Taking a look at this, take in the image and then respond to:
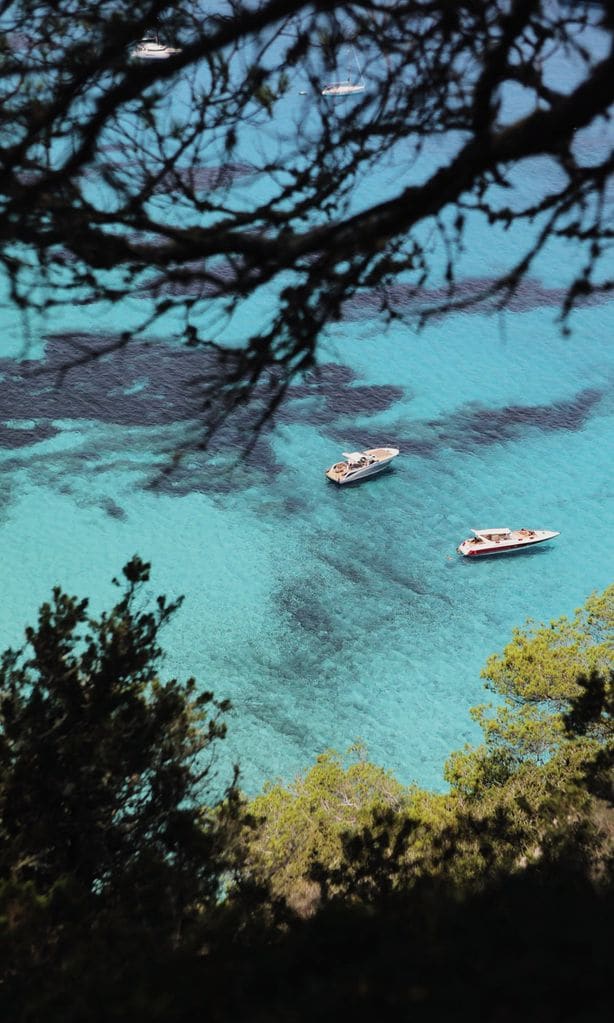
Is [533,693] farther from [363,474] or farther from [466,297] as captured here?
[466,297]

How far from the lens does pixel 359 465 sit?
21297mm

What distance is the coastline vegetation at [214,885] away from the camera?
3797 mm

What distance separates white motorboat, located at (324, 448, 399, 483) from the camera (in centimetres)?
2122

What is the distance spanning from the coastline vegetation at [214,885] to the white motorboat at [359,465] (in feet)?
39.5

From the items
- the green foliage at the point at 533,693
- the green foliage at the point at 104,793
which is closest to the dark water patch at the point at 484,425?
the green foliage at the point at 533,693

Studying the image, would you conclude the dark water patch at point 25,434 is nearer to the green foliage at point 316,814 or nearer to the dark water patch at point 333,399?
the dark water patch at point 333,399

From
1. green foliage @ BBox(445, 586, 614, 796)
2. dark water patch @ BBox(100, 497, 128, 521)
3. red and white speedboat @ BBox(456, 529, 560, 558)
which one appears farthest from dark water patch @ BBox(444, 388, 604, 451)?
green foliage @ BBox(445, 586, 614, 796)

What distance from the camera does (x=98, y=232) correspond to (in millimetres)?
3881

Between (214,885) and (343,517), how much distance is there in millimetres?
14507

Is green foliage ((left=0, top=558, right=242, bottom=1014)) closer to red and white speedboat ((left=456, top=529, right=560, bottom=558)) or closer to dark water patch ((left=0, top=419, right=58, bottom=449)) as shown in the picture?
red and white speedboat ((left=456, top=529, right=560, bottom=558))

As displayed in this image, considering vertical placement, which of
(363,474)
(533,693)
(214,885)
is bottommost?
(363,474)

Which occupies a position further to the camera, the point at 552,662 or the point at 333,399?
the point at 333,399

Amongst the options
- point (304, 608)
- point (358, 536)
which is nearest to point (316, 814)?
point (304, 608)

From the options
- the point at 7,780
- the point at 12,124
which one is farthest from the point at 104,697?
the point at 12,124
